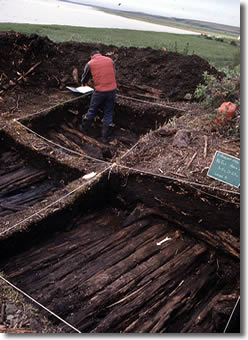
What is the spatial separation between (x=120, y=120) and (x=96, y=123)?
1.61 feet

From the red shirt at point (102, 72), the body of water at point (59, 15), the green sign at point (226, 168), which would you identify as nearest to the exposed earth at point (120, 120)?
the green sign at point (226, 168)

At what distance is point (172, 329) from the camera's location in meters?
3.22

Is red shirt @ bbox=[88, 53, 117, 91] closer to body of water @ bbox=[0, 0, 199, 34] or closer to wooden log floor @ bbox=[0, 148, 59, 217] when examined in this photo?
body of water @ bbox=[0, 0, 199, 34]

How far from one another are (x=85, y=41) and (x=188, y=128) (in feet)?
13.9

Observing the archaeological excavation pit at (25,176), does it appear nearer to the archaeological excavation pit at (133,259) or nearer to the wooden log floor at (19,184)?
the wooden log floor at (19,184)

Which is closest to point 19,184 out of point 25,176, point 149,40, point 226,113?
point 25,176

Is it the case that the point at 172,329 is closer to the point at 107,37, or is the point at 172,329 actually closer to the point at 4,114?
the point at 4,114

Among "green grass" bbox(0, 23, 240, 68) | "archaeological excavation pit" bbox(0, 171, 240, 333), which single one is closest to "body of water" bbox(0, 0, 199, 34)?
"green grass" bbox(0, 23, 240, 68)

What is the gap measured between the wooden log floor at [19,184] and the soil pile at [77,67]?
2.16 meters

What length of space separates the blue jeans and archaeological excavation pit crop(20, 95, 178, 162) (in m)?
0.37

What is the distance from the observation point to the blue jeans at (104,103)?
6.08 m

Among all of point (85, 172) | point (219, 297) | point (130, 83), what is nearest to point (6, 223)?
point (85, 172)

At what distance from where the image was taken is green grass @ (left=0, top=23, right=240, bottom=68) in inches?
304

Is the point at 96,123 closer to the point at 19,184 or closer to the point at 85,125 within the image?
the point at 85,125
